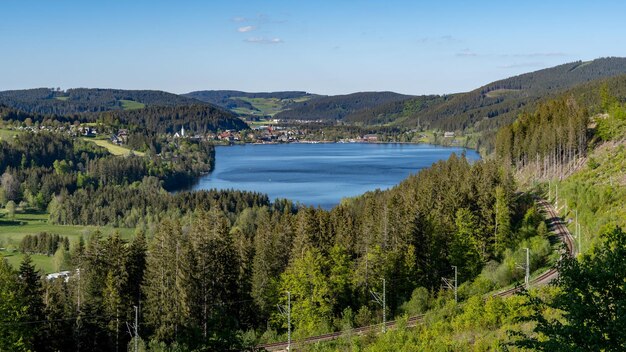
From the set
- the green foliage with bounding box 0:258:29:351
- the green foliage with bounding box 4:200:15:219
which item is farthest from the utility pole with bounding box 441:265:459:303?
the green foliage with bounding box 4:200:15:219

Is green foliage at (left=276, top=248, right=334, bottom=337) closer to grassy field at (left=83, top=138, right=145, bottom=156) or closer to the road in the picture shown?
the road

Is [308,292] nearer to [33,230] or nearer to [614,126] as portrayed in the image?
[614,126]

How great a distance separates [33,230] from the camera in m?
93.6

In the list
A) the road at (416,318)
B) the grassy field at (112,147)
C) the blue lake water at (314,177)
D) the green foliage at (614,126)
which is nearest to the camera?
the road at (416,318)

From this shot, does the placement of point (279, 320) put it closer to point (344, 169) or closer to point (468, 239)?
point (468, 239)

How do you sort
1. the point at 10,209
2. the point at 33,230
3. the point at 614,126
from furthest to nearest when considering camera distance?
the point at 10,209, the point at 33,230, the point at 614,126

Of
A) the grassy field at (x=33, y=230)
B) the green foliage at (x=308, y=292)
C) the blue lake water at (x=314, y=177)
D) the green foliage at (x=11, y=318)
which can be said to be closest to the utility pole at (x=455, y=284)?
the green foliage at (x=308, y=292)

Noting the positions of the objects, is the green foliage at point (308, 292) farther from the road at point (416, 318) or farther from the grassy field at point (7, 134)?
the grassy field at point (7, 134)

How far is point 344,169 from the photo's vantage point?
166 meters

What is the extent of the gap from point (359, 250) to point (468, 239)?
817 cm

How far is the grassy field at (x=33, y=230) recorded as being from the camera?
73338 millimetres

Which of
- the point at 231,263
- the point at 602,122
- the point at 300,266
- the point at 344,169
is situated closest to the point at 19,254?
the point at 231,263

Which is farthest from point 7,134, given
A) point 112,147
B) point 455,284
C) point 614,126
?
point 455,284

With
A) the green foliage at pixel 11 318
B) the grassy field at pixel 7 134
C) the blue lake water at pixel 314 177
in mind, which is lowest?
the blue lake water at pixel 314 177
